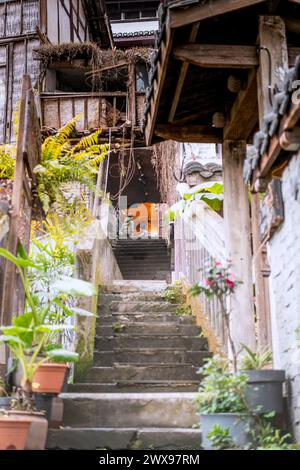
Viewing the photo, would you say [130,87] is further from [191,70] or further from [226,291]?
[226,291]

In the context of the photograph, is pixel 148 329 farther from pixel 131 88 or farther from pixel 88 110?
pixel 131 88

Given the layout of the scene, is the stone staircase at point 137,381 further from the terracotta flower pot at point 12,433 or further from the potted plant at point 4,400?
the terracotta flower pot at point 12,433

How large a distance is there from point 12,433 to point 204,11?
345cm

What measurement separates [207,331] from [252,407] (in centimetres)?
308

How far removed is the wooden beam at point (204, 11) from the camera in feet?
15.6

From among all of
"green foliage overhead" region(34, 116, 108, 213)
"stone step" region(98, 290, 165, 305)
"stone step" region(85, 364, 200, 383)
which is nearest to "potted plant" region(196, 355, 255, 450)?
"stone step" region(85, 364, 200, 383)

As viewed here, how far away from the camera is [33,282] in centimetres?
666

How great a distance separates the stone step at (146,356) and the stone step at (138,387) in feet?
2.06

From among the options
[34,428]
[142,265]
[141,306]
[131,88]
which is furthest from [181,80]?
[142,265]

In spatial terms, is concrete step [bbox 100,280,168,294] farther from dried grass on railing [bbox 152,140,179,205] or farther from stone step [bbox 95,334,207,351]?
dried grass on railing [bbox 152,140,179,205]

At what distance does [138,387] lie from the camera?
6.17m

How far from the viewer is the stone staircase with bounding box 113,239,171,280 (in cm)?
1545

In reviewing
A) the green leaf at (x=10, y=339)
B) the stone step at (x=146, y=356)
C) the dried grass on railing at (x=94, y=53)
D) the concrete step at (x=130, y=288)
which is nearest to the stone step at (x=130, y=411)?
the green leaf at (x=10, y=339)

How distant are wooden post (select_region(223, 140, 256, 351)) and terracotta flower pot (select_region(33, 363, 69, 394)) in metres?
1.72
